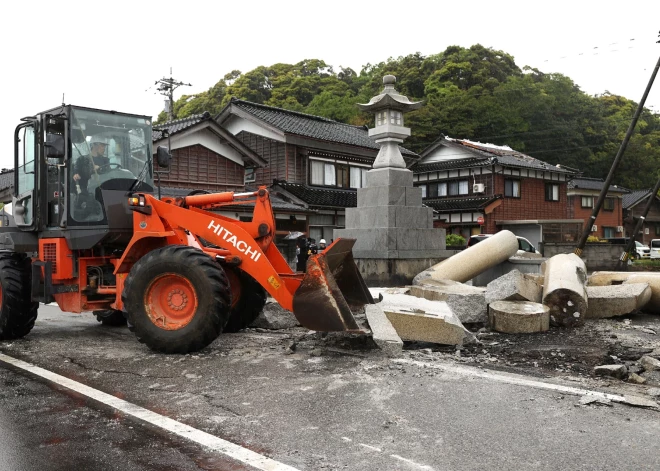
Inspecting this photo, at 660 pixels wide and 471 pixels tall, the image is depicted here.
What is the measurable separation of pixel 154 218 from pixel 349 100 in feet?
122

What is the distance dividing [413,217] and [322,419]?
859cm

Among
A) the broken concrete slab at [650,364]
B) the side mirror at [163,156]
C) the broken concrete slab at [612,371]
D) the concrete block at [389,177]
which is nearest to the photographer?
the broken concrete slab at [612,371]

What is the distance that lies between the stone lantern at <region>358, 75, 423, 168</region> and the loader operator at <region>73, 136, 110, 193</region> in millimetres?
6452

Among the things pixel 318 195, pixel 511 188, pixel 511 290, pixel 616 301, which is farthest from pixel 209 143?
pixel 511 188

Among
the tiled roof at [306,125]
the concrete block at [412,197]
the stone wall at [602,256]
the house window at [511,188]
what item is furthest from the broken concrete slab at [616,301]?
the house window at [511,188]

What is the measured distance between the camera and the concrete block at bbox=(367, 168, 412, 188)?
39.5 ft

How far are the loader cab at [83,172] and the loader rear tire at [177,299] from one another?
1267mm

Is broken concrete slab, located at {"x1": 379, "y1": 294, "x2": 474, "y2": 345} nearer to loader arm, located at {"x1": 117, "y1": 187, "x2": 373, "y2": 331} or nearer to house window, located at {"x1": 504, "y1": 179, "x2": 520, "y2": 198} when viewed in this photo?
loader arm, located at {"x1": 117, "y1": 187, "x2": 373, "y2": 331}

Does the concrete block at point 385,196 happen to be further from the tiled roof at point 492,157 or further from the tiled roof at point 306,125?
the tiled roof at point 492,157

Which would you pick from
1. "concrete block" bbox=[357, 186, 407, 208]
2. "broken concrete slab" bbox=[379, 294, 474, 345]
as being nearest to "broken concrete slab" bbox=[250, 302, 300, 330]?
"broken concrete slab" bbox=[379, 294, 474, 345]

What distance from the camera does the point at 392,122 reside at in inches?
492

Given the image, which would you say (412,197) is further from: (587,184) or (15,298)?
(587,184)

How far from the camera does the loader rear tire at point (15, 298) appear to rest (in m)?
7.09

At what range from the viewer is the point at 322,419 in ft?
12.8
